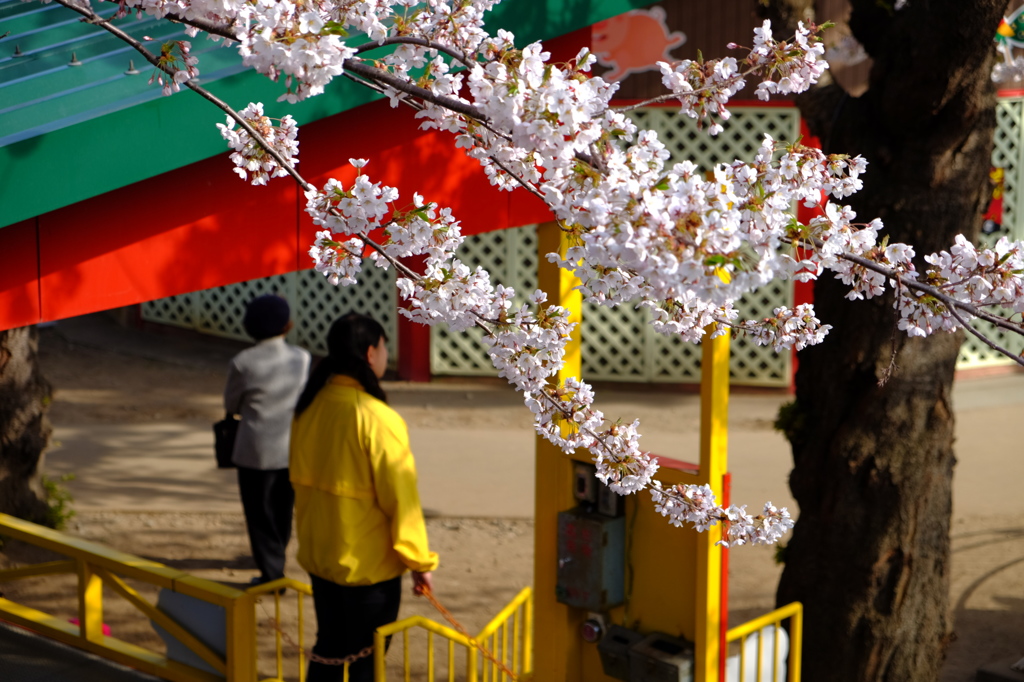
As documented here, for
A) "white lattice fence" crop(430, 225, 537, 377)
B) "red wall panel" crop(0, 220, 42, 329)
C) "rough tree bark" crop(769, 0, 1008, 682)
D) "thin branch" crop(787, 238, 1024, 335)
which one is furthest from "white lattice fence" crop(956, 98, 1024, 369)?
"red wall panel" crop(0, 220, 42, 329)

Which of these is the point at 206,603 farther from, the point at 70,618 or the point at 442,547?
the point at 442,547

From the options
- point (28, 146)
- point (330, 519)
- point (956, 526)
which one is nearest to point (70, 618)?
point (330, 519)

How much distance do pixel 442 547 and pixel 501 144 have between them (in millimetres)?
5053

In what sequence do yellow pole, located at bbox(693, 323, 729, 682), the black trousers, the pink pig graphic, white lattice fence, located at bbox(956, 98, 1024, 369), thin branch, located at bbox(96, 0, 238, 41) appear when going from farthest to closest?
1. white lattice fence, located at bbox(956, 98, 1024, 369)
2. the pink pig graphic
3. the black trousers
4. yellow pole, located at bbox(693, 323, 729, 682)
5. thin branch, located at bbox(96, 0, 238, 41)

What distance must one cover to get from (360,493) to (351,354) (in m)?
0.53

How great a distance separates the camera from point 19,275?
3230 millimetres

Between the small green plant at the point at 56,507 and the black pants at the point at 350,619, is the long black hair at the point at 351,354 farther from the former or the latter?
the small green plant at the point at 56,507

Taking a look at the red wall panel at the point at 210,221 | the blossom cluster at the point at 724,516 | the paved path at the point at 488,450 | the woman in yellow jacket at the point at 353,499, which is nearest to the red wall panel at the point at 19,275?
the red wall panel at the point at 210,221

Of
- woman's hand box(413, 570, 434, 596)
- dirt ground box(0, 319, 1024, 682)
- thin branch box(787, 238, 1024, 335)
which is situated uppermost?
thin branch box(787, 238, 1024, 335)

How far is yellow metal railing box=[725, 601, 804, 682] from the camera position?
4309 mm

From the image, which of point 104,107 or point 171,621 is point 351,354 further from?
point 104,107

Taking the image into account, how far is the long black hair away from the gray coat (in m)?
1.50

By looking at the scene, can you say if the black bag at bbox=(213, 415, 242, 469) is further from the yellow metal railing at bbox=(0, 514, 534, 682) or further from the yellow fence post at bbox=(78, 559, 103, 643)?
the yellow fence post at bbox=(78, 559, 103, 643)

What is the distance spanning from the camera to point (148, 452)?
9148mm
